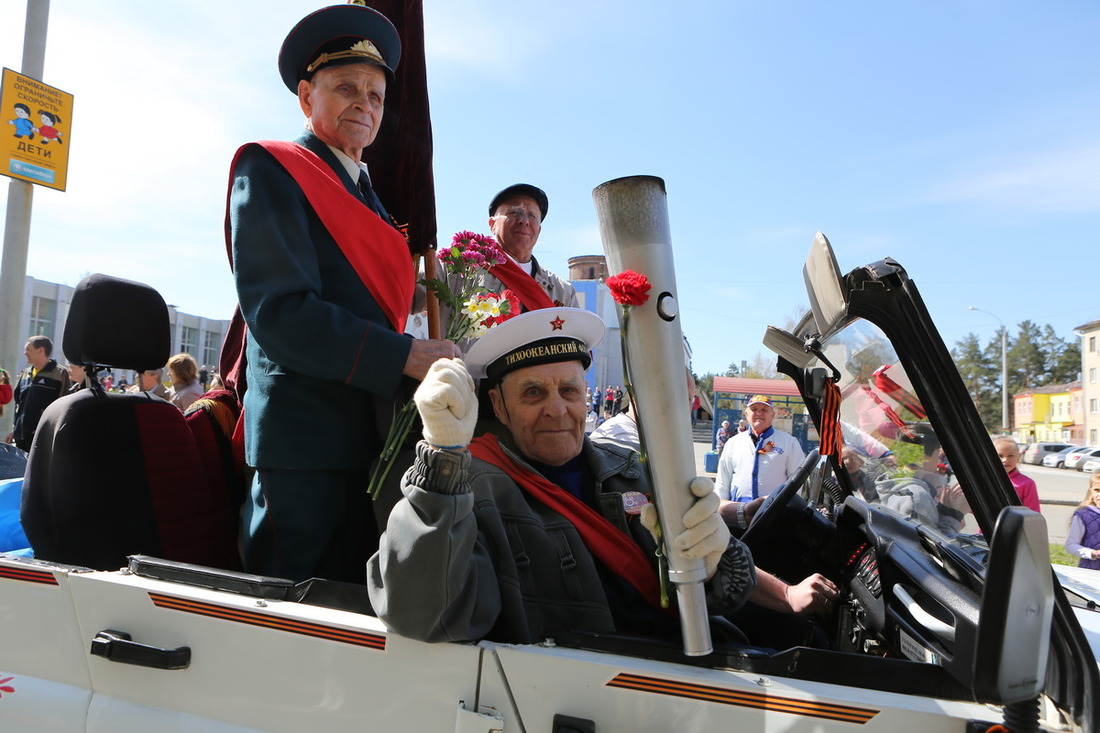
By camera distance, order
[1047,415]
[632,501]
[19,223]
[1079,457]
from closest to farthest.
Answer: [632,501]
[19,223]
[1079,457]
[1047,415]

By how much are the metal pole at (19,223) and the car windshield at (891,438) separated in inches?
304

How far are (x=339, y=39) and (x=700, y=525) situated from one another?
6.00 ft

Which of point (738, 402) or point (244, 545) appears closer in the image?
point (244, 545)

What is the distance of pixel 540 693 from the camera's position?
55.4 inches

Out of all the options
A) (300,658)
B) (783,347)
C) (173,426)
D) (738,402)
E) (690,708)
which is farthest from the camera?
(738,402)

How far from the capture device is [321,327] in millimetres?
1829

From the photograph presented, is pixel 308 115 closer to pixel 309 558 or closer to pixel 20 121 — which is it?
pixel 309 558

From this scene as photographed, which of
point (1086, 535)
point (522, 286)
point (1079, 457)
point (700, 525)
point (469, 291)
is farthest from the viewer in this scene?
point (1079, 457)

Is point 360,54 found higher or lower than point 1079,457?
higher

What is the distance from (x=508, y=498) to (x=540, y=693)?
617 mm

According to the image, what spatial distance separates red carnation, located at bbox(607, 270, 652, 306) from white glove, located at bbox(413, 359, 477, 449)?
0.43 meters

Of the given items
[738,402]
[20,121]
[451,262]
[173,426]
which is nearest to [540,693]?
[451,262]

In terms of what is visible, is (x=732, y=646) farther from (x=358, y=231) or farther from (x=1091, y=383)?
(x=1091, y=383)

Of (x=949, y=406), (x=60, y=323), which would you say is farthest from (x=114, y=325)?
(x=60, y=323)
